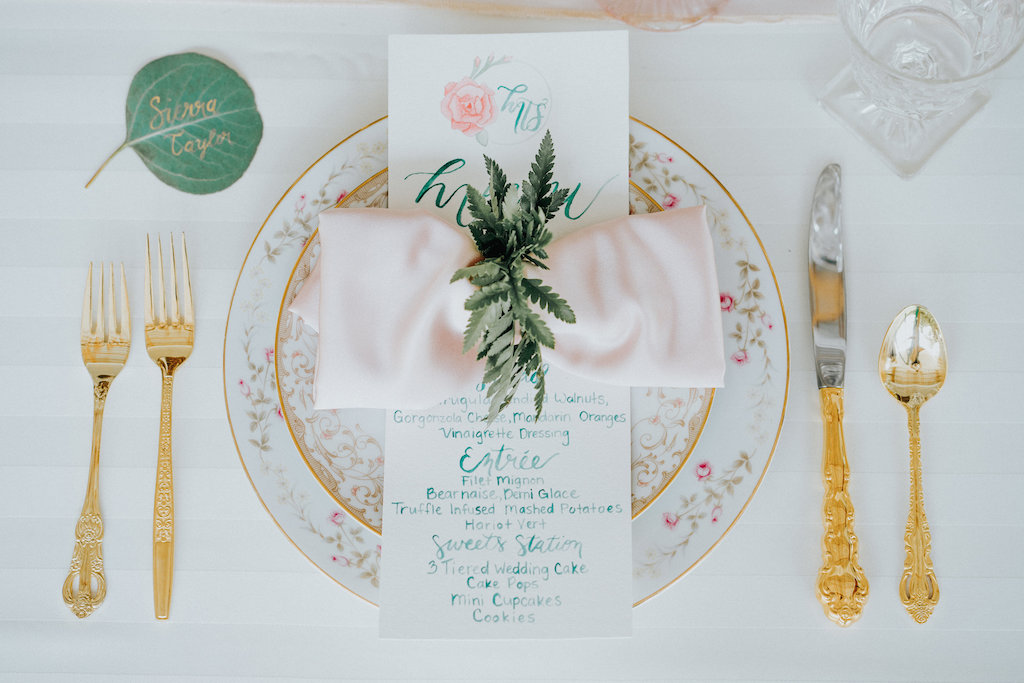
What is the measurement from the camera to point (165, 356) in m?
0.69

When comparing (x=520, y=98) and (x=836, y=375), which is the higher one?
(x=520, y=98)

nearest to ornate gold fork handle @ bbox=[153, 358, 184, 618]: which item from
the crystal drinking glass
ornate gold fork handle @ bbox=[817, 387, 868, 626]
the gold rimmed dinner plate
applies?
the gold rimmed dinner plate

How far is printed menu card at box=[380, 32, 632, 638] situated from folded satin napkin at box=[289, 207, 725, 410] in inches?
2.0

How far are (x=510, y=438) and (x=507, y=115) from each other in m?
0.30

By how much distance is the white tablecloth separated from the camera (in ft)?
2.21

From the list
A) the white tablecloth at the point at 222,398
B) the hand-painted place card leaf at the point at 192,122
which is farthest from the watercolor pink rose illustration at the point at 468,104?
the hand-painted place card leaf at the point at 192,122

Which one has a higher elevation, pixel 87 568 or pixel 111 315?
pixel 111 315

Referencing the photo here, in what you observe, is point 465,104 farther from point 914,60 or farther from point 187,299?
point 914,60

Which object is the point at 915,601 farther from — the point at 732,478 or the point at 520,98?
the point at 520,98

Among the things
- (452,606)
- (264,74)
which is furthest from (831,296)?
(264,74)

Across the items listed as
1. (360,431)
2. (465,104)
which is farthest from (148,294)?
(465,104)

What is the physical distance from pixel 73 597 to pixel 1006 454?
2.99ft

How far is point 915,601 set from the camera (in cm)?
65

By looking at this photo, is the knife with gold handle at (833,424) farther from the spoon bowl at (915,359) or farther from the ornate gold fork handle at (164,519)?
the ornate gold fork handle at (164,519)
